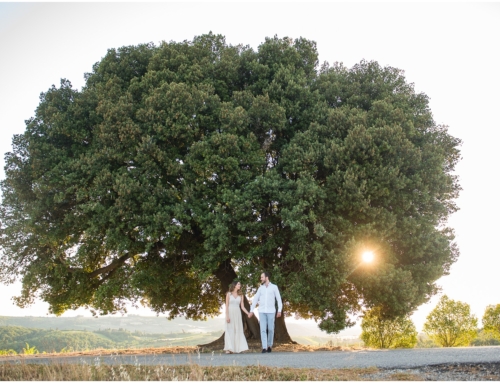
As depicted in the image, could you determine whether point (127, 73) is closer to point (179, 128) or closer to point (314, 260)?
point (179, 128)

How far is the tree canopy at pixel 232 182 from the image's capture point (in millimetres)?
18219

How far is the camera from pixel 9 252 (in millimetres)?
21547

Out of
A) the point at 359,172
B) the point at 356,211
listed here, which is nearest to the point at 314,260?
the point at 356,211

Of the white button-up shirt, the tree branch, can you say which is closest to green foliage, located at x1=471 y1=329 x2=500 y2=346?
the white button-up shirt

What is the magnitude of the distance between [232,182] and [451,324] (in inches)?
775

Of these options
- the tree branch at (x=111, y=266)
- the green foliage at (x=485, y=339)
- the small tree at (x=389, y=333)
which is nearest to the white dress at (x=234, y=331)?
the tree branch at (x=111, y=266)

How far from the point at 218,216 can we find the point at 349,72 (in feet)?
34.2

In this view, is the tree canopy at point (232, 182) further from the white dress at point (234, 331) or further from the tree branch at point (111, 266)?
the white dress at point (234, 331)

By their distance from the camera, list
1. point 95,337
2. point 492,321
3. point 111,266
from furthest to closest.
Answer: point 95,337 → point 492,321 → point 111,266

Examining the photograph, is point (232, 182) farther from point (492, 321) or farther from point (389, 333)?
A: point (492, 321)

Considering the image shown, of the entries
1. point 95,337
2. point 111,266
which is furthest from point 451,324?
point 95,337

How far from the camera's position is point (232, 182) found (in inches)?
738

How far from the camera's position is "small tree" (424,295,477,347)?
97.8 feet

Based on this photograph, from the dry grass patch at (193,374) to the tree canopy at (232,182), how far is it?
8116mm
